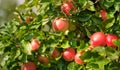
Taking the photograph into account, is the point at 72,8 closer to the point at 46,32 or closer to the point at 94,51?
the point at 46,32

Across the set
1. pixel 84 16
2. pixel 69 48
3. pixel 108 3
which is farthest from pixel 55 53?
pixel 108 3

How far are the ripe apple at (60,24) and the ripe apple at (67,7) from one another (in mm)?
41

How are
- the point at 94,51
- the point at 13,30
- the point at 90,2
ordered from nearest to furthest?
the point at 94,51, the point at 90,2, the point at 13,30

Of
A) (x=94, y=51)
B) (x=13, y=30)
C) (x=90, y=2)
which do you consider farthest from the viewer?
(x=13, y=30)

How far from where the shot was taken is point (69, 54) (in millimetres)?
1666

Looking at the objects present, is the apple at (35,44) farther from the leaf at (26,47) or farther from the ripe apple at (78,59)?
the ripe apple at (78,59)

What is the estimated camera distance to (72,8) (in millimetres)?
1717

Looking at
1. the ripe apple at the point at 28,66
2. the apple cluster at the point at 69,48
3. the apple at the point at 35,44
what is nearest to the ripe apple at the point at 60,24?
the apple cluster at the point at 69,48

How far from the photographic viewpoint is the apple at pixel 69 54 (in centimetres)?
168

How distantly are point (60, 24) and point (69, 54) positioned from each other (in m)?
0.14

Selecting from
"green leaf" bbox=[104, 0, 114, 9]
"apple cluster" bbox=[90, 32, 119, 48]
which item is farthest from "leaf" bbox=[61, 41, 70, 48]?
"green leaf" bbox=[104, 0, 114, 9]

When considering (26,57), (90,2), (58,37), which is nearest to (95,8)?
(90,2)

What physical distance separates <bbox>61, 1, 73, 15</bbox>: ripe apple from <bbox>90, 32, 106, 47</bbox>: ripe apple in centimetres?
16

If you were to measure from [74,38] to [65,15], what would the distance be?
111 millimetres
